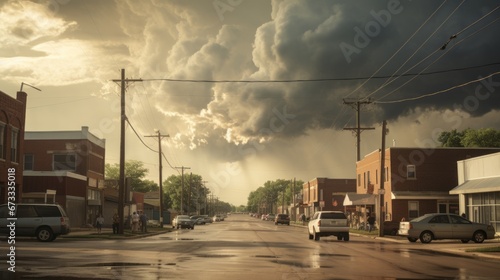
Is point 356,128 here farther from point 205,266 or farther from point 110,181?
point 205,266

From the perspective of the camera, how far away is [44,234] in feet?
101

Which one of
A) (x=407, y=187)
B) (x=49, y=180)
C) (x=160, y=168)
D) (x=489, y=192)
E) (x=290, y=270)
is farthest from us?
(x=160, y=168)

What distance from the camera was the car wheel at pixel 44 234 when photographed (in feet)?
101

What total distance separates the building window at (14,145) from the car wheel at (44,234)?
11.4 m

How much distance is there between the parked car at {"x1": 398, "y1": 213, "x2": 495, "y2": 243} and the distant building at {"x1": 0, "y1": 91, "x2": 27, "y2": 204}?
24326 mm

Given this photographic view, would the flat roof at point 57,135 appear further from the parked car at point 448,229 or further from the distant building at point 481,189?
the parked car at point 448,229

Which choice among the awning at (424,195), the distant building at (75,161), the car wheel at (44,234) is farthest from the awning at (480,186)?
the distant building at (75,161)

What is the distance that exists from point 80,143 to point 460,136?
75336 mm

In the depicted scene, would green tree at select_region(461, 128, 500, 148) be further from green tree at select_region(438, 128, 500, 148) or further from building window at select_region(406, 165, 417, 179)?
building window at select_region(406, 165, 417, 179)

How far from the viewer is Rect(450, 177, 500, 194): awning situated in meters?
38.3

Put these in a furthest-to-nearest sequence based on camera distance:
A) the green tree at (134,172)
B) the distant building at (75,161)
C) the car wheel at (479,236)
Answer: the green tree at (134,172) < the distant building at (75,161) < the car wheel at (479,236)

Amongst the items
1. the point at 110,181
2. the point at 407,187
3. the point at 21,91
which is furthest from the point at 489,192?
the point at 110,181

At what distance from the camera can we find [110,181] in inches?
2854

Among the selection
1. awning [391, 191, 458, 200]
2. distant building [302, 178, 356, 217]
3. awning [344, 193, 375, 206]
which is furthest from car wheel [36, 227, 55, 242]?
distant building [302, 178, 356, 217]
